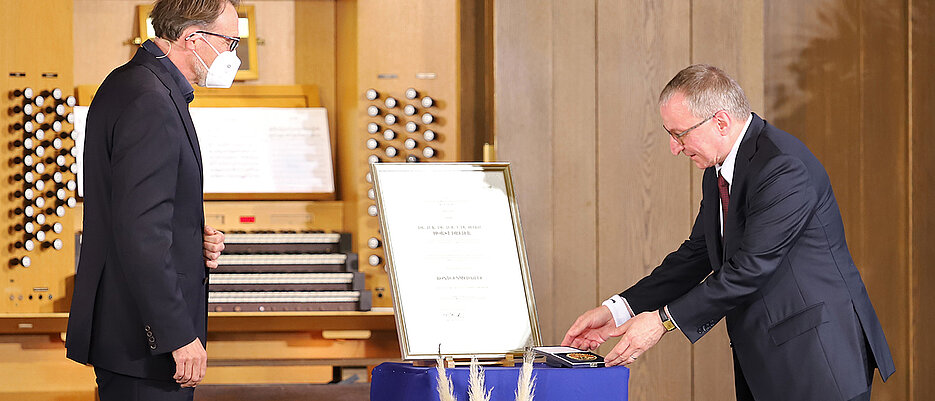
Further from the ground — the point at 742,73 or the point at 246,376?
the point at 742,73

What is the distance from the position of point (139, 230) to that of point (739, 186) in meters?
1.37

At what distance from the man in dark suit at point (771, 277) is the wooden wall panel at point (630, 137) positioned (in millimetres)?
843

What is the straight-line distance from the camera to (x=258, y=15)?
4242mm

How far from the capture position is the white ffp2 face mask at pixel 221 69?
2039mm

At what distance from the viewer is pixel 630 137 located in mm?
3068

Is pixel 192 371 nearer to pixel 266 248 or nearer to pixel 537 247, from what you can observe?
pixel 537 247

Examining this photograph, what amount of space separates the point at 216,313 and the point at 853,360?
256 cm

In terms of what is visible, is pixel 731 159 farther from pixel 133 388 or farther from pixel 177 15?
pixel 133 388

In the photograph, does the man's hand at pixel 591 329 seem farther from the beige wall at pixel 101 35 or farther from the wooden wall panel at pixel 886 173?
the beige wall at pixel 101 35

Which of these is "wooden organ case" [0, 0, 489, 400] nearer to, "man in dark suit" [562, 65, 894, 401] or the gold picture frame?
the gold picture frame

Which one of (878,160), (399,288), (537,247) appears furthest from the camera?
(878,160)

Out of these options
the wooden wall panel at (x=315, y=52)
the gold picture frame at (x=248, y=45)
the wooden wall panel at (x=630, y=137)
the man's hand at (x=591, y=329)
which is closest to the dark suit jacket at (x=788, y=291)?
the man's hand at (x=591, y=329)

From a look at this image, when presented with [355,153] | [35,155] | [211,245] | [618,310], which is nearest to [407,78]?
[355,153]

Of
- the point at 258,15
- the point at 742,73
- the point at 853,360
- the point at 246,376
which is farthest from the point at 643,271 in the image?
the point at 258,15
